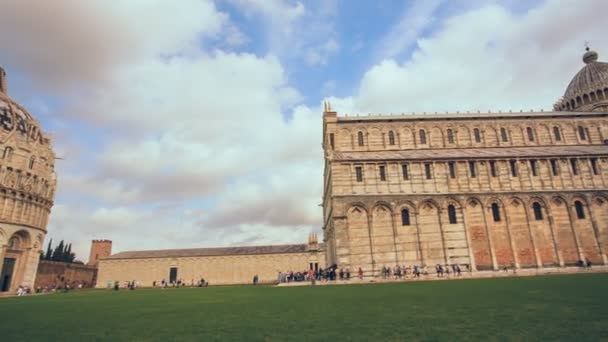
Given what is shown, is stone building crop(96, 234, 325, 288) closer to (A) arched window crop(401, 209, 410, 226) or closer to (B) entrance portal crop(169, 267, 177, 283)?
(B) entrance portal crop(169, 267, 177, 283)

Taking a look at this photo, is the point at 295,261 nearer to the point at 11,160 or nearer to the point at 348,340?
the point at 11,160

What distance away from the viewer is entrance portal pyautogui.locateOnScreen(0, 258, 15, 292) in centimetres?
3306

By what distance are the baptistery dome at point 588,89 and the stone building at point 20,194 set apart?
63430 millimetres

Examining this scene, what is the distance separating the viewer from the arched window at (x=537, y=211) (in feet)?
99.8

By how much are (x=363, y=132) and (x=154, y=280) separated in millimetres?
47473

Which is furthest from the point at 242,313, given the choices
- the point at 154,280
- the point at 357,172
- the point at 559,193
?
the point at 154,280

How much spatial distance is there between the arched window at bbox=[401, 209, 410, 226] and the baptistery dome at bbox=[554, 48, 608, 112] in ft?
97.2

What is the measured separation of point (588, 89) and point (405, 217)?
106ft

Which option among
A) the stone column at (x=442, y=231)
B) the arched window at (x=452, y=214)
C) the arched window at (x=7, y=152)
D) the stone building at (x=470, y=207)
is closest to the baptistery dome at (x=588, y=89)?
the stone building at (x=470, y=207)

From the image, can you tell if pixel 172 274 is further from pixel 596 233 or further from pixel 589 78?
pixel 589 78

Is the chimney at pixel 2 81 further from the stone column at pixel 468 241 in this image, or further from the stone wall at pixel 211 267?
the stone column at pixel 468 241

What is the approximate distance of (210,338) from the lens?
6.04 metres

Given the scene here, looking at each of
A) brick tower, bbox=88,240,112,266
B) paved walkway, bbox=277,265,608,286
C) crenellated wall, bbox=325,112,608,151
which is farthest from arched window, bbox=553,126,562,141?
brick tower, bbox=88,240,112,266

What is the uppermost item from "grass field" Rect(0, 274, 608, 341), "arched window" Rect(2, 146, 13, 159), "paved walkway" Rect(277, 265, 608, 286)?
"arched window" Rect(2, 146, 13, 159)
